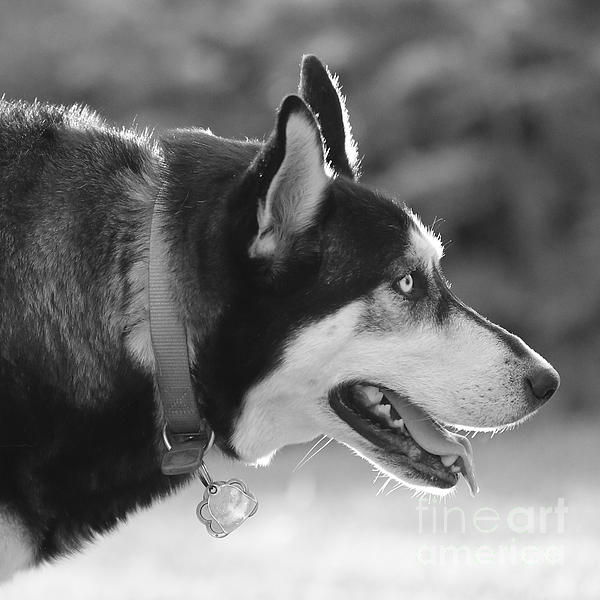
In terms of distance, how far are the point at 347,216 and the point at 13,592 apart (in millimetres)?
3158

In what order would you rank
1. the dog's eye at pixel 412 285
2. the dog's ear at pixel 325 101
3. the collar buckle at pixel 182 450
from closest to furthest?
the collar buckle at pixel 182 450 → the dog's eye at pixel 412 285 → the dog's ear at pixel 325 101

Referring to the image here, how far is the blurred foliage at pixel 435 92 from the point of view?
11.6 m

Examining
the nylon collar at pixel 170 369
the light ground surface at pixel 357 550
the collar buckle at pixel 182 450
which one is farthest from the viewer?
the light ground surface at pixel 357 550

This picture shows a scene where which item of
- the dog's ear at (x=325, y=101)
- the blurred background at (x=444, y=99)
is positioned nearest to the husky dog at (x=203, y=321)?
the dog's ear at (x=325, y=101)

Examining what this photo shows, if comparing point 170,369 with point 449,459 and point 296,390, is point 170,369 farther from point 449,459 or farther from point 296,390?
point 449,459

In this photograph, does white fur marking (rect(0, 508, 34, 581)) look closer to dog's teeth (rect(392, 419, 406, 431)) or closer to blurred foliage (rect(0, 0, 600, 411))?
dog's teeth (rect(392, 419, 406, 431))

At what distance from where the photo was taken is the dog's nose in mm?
3596

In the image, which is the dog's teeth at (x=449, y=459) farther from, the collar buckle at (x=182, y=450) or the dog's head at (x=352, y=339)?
the collar buckle at (x=182, y=450)

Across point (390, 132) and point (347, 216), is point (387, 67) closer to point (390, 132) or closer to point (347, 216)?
point (390, 132)

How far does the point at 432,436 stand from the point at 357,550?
105 inches

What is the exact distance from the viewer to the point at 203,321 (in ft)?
10.8

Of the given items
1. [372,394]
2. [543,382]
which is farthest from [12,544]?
[543,382]

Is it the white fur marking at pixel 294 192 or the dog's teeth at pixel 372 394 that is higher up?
the white fur marking at pixel 294 192

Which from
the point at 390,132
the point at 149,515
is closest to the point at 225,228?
the point at 149,515
